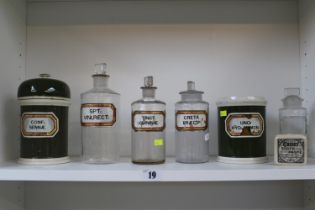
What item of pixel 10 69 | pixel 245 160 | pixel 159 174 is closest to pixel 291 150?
pixel 245 160

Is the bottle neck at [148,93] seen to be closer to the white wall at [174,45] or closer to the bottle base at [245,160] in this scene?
the white wall at [174,45]

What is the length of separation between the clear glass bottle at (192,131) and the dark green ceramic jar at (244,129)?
0.20 feet

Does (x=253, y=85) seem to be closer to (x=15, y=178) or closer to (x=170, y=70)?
(x=170, y=70)

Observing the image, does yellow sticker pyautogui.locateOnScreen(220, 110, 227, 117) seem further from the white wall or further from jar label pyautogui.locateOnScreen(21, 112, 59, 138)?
jar label pyautogui.locateOnScreen(21, 112, 59, 138)

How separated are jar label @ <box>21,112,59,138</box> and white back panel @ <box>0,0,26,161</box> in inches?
3.9

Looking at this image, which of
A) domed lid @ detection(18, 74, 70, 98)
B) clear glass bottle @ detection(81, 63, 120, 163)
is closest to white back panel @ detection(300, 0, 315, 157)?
clear glass bottle @ detection(81, 63, 120, 163)

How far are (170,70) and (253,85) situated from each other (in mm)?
283

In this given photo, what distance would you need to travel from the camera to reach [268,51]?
3.33 feet

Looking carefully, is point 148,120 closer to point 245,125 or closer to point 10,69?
point 245,125

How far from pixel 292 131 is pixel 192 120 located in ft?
1.07

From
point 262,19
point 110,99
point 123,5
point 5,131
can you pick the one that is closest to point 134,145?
point 110,99

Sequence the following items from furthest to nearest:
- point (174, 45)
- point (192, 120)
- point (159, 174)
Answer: point (174, 45), point (192, 120), point (159, 174)

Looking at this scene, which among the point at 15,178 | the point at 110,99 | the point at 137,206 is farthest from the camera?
the point at 137,206

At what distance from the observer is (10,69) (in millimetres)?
885
